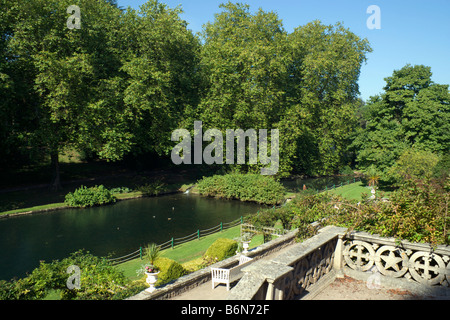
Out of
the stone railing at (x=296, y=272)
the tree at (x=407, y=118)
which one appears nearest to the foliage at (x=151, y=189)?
the tree at (x=407, y=118)

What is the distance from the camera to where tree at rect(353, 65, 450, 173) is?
33.5 m

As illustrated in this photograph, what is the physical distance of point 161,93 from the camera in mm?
37031

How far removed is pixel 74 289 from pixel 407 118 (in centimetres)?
3611

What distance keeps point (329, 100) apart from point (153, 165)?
27.8 metres

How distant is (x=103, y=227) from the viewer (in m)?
24.9

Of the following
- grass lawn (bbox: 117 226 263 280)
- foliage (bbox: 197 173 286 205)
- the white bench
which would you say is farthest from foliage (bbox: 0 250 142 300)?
foliage (bbox: 197 173 286 205)

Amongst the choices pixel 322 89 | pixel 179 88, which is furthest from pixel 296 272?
pixel 322 89

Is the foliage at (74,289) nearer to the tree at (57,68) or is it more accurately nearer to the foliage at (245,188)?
the tree at (57,68)

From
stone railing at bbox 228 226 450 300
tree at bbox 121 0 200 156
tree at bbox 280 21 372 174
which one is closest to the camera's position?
stone railing at bbox 228 226 450 300

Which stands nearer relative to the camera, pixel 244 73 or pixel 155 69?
pixel 155 69

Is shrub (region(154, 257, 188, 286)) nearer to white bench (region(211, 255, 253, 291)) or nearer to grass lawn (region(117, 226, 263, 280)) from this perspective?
grass lawn (region(117, 226, 263, 280))

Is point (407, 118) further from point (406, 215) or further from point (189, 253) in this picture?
point (406, 215)

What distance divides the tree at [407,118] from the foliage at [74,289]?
105 ft
